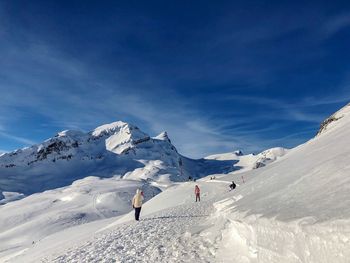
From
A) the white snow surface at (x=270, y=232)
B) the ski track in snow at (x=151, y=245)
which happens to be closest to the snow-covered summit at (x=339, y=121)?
the white snow surface at (x=270, y=232)

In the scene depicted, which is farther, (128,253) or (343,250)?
(128,253)

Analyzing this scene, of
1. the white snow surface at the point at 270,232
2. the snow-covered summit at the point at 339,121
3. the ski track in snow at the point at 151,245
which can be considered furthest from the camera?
the snow-covered summit at the point at 339,121

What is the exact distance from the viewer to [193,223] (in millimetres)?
18406

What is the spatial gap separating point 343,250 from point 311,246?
848mm

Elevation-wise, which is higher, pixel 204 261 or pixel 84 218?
pixel 84 218

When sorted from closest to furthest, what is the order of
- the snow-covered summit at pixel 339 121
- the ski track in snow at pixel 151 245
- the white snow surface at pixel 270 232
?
1. the white snow surface at pixel 270 232
2. the ski track in snow at pixel 151 245
3. the snow-covered summit at pixel 339 121

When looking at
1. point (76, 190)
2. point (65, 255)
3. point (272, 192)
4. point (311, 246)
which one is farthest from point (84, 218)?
point (311, 246)

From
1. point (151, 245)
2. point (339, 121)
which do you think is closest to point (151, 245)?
point (151, 245)

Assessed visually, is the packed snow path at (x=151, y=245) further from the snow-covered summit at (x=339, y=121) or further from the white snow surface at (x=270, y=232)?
the snow-covered summit at (x=339, y=121)

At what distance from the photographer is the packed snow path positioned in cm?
1278

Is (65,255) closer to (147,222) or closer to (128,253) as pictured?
(128,253)

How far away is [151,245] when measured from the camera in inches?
568

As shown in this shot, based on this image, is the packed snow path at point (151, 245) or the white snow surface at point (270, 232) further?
the packed snow path at point (151, 245)

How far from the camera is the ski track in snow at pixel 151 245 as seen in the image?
12781 millimetres
